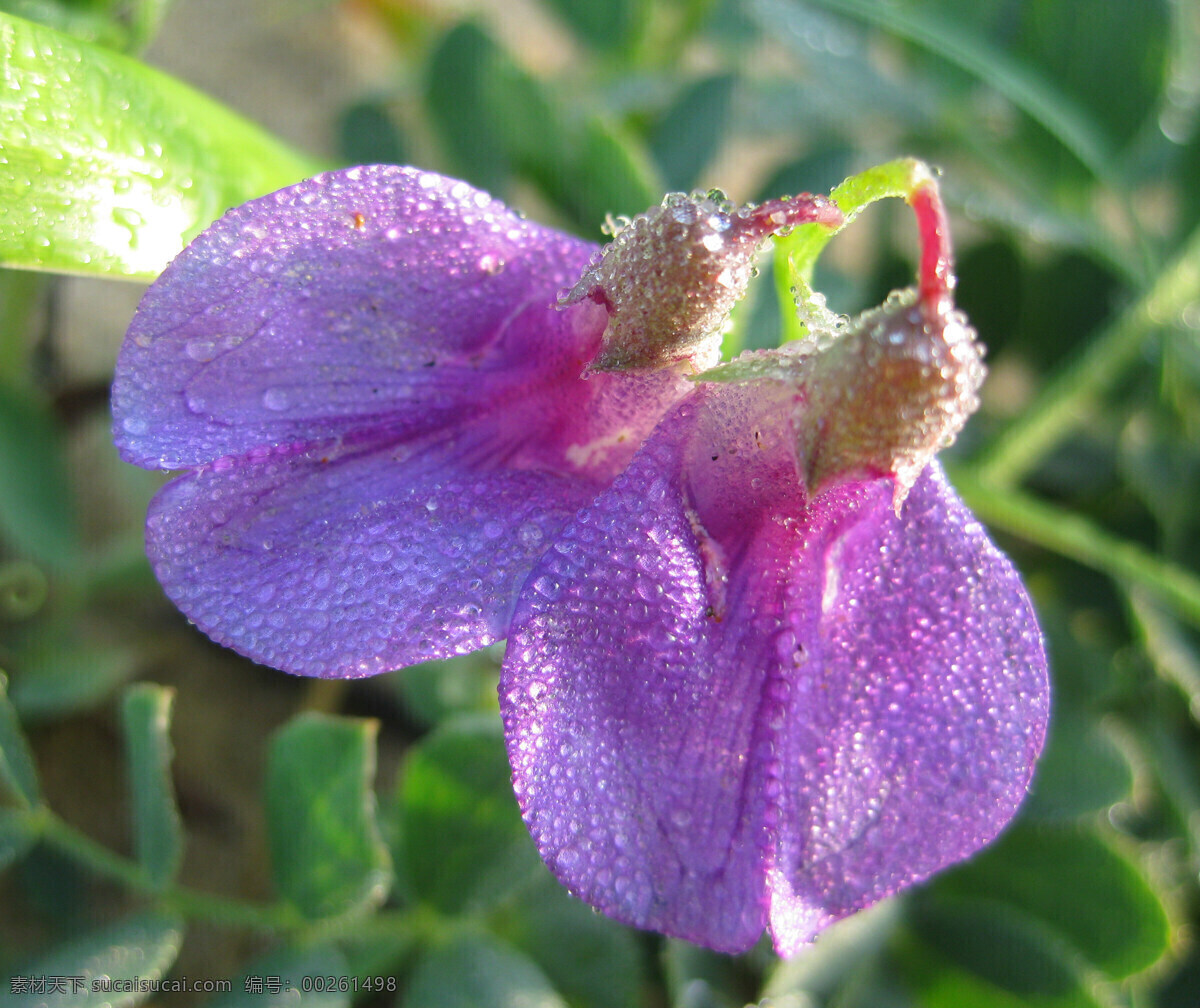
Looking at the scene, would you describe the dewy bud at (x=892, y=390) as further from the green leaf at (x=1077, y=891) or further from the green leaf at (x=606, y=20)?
the green leaf at (x=606, y=20)

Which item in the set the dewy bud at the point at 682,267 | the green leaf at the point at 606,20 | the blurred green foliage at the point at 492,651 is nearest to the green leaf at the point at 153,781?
the blurred green foliage at the point at 492,651

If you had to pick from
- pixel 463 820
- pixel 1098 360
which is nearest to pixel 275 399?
pixel 463 820

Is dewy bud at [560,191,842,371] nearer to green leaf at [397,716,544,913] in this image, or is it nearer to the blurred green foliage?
the blurred green foliage

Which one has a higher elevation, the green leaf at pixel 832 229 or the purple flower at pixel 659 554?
the green leaf at pixel 832 229

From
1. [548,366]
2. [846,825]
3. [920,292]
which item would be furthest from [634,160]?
[846,825]

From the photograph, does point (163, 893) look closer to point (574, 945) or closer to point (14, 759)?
point (14, 759)

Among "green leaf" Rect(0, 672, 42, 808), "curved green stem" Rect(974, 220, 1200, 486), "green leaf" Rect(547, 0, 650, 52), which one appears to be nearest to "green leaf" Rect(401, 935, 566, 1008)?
"green leaf" Rect(0, 672, 42, 808)

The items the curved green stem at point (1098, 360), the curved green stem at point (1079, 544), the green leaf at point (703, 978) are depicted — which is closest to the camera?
the green leaf at point (703, 978)
